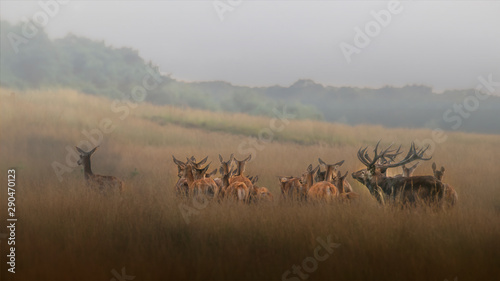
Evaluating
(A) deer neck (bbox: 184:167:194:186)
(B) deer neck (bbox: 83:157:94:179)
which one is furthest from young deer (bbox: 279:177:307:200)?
(B) deer neck (bbox: 83:157:94:179)

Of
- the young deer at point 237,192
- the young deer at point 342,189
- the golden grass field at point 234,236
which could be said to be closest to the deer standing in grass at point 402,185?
the golden grass field at point 234,236

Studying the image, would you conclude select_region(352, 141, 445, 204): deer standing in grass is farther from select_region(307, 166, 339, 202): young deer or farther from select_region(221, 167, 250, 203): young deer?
select_region(221, 167, 250, 203): young deer

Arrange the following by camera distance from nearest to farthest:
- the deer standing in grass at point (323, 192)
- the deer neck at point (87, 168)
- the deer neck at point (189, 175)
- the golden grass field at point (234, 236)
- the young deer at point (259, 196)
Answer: the golden grass field at point (234, 236) → the deer standing in grass at point (323, 192) → the young deer at point (259, 196) → the deer neck at point (189, 175) → the deer neck at point (87, 168)

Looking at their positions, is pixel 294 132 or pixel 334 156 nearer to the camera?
pixel 334 156

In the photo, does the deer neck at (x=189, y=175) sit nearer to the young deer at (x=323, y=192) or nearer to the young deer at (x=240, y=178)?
the young deer at (x=240, y=178)

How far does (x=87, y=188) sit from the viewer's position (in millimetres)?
8672

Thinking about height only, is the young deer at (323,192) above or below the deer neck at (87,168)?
below

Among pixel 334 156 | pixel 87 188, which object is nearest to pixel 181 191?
pixel 87 188

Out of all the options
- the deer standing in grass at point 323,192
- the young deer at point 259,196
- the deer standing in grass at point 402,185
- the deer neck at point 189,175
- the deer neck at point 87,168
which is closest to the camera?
the deer standing in grass at point 402,185

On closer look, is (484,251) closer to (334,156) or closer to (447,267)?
(447,267)

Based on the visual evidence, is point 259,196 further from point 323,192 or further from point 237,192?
point 323,192

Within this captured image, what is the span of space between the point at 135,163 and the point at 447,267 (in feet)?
31.4

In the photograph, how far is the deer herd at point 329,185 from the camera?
7328 mm

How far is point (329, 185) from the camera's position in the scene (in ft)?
27.1
